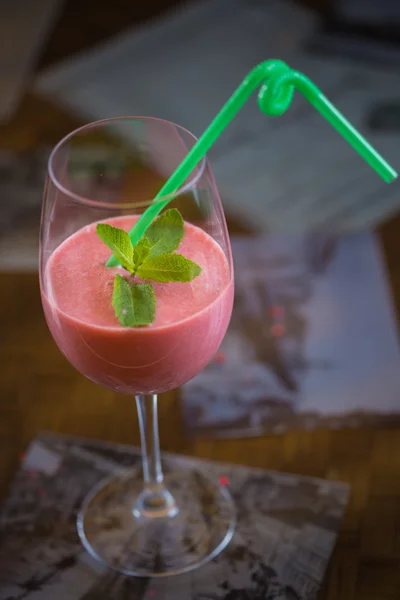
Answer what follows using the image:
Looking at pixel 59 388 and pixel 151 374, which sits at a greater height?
pixel 151 374

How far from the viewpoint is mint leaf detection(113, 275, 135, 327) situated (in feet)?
2.32

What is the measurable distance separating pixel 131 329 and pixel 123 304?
0.03 m

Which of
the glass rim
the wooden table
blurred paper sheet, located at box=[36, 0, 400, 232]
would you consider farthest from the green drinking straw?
blurred paper sheet, located at box=[36, 0, 400, 232]

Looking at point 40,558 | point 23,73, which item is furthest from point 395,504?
point 23,73

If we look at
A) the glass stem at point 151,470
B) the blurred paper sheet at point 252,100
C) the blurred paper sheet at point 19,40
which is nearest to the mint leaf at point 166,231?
the glass stem at point 151,470

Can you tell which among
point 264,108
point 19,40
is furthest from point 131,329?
point 19,40

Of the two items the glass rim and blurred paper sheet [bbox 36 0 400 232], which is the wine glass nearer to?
the glass rim

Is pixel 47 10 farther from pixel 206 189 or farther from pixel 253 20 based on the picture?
pixel 206 189

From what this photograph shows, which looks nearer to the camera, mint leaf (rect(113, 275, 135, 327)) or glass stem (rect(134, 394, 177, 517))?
mint leaf (rect(113, 275, 135, 327))

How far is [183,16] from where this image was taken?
1.83m

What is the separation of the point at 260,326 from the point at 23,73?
0.82 meters

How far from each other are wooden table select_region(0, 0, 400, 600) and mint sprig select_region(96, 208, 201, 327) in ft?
1.06

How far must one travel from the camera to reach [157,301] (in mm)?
735

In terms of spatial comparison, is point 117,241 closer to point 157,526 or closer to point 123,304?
point 123,304
